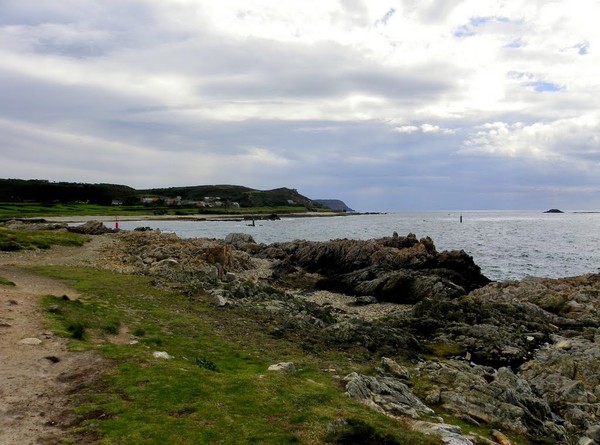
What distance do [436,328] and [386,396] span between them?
47.4ft

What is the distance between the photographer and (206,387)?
40.8 feet

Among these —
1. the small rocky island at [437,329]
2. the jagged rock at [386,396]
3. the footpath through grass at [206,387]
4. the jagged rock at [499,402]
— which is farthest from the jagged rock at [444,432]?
the jagged rock at [499,402]

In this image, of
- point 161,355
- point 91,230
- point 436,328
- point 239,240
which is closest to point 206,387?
point 161,355

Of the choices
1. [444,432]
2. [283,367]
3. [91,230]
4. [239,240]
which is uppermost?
[444,432]

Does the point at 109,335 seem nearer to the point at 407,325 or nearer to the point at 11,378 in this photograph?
the point at 11,378

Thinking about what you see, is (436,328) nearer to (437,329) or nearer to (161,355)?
(437,329)

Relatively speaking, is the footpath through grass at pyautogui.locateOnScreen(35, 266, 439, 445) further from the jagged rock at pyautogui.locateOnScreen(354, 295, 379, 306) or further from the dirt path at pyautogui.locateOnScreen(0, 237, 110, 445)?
the jagged rock at pyautogui.locateOnScreen(354, 295, 379, 306)

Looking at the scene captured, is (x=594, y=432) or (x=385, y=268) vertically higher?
(x=385, y=268)

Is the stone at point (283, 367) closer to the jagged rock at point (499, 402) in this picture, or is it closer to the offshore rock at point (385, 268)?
the jagged rock at point (499, 402)

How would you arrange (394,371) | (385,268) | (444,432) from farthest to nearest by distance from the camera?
(385,268)
(394,371)
(444,432)

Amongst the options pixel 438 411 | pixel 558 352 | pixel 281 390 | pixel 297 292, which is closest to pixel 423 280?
pixel 297 292

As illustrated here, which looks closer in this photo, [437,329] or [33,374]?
[33,374]

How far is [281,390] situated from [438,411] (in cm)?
535

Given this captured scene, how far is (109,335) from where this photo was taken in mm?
18359
